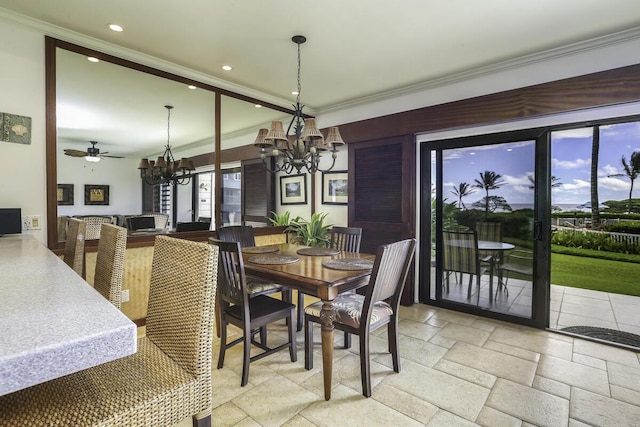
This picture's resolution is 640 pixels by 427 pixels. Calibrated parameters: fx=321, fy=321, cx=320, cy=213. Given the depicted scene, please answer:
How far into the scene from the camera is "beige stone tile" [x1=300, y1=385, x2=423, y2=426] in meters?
1.85

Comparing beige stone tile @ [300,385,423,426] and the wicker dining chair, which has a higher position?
the wicker dining chair

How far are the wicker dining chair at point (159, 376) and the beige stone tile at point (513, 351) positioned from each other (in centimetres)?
260

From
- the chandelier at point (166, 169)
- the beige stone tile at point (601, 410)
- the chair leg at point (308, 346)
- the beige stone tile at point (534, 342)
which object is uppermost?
the chandelier at point (166, 169)

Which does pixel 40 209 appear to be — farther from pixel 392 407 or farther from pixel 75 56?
pixel 392 407

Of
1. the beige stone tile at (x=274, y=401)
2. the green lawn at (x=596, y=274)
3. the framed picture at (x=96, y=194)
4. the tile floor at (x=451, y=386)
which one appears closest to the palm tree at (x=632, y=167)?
the green lawn at (x=596, y=274)

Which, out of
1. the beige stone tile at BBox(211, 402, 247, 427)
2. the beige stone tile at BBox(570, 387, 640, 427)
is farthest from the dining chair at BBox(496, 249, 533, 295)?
the beige stone tile at BBox(211, 402, 247, 427)

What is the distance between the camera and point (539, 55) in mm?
2975

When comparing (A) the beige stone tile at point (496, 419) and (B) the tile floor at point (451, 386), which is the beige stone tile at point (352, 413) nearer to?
(B) the tile floor at point (451, 386)

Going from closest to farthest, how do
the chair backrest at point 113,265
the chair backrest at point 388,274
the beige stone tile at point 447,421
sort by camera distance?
the chair backrest at point 113,265 < the beige stone tile at point 447,421 < the chair backrest at point 388,274

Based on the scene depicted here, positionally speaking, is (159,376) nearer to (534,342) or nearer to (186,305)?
(186,305)

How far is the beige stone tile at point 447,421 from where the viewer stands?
5.98 feet

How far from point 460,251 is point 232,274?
272 cm

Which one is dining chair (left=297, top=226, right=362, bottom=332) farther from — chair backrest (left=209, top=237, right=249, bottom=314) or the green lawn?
the green lawn

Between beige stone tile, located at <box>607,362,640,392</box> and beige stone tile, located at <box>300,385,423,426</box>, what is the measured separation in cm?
160
